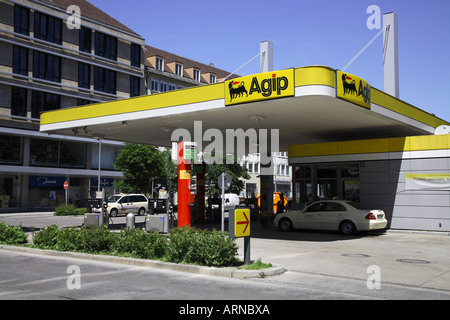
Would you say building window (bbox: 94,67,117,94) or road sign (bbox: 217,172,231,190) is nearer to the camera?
road sign (bbox: 217,172,231,190)

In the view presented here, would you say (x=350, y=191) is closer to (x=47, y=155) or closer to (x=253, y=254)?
(x=253, y=254)

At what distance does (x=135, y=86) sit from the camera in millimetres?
51406

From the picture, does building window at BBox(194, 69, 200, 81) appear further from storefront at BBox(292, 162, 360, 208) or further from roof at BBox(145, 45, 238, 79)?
storefront at BBox(292, 162, 360, 208)

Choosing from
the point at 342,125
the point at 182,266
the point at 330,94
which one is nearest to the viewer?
the point at 182,266

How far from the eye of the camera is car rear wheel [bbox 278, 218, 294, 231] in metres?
20.6

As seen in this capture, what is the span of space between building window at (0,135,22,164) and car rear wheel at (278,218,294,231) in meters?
28.2

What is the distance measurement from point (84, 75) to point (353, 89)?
3692cm

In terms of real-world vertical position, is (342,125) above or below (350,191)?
above

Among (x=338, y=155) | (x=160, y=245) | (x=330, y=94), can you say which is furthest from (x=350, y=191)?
(x=160, y=245)

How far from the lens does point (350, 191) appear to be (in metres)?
21.7

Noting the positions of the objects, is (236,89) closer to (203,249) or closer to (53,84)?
(203,249)

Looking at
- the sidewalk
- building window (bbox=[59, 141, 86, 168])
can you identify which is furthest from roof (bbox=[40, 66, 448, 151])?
building window (bbox=[59, 141, 86, 168])

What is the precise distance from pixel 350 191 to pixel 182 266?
530 inches

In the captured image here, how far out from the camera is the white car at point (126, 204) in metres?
35.8
